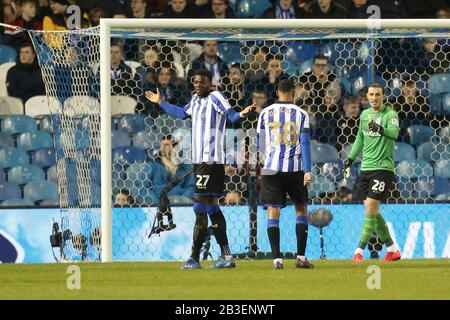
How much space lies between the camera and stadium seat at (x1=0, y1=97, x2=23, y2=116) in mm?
15914

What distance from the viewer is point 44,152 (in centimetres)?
1538

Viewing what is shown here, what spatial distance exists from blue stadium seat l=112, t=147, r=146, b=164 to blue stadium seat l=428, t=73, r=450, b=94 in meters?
3.58

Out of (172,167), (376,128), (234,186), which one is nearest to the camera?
(376,128)

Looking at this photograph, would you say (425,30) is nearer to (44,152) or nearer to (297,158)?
(297,158)

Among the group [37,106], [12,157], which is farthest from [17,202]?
[37,106]

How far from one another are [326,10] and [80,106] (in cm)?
512

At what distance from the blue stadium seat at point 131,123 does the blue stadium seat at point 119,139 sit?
76 millimetres

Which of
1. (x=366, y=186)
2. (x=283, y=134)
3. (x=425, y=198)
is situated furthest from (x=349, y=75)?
(x=283, y=134)

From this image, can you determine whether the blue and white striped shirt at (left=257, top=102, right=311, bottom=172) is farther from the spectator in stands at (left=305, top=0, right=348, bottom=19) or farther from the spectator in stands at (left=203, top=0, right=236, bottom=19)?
the spectator in stands at (left=305, top=0, right=348, bottom=19)

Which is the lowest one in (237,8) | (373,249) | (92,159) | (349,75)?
(373,249)

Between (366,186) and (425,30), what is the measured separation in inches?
74.2

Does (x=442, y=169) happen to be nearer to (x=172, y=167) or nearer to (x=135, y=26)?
(x=172, y=167)

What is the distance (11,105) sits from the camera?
16.0m

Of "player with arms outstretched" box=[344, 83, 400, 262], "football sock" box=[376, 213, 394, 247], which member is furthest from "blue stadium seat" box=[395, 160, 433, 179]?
"player with arms outstretched" box=[344, 83, 400, 262]
